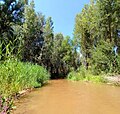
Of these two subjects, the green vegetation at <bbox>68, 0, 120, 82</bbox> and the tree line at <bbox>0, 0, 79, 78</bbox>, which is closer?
the green vegetation at <bbox>68, 0, 120, 82</bbox>

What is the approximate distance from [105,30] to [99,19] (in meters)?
1.94

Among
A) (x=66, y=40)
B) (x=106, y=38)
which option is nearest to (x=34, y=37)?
(x=66, y=40)

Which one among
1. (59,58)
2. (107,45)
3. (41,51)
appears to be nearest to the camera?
(107,45)

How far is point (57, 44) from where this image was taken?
5419 cm

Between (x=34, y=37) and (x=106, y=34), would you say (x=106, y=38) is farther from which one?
(x=34, y=37)

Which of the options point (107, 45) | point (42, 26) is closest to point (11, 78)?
point (107, 45)

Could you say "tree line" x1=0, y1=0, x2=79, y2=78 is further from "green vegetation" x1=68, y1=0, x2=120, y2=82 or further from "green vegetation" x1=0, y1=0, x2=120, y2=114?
"green vegetation" x1=68, y1=0, x2=120, y2=82

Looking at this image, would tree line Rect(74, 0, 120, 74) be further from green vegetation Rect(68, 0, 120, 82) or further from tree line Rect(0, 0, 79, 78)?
tree line Rect(0, 0, 79, 78)

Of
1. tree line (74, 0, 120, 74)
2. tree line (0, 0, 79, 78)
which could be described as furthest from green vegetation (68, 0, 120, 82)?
tree line (0, 0, 79, 78)

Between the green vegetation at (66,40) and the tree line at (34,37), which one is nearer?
the green vegetation at (66,40)

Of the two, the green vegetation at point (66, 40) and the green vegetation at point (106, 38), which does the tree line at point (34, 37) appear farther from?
the green vegetation at point (106, 38)

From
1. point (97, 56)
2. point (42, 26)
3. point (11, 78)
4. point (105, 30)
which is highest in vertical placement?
point (42, 26)

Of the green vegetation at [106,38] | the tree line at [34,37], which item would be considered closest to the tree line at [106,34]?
the green vegetation at [106,38]

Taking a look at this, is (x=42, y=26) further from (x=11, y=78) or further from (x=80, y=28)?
(x=11, y=78)
